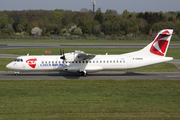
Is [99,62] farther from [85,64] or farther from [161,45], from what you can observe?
[161,45]

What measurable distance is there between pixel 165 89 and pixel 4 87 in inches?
592

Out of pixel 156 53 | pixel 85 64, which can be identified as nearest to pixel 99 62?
pixel 85 64

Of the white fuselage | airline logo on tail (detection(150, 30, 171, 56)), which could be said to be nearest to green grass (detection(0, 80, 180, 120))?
the white fuselage

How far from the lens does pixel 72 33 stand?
122125 millimetres

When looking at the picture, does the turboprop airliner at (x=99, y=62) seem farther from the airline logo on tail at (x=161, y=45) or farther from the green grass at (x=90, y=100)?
the green grass at (x=90, y=100)

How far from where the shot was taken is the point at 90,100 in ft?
58.9

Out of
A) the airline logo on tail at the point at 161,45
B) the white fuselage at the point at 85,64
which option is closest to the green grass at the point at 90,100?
the white fuselage at the point at 85,64

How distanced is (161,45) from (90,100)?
14.8 m

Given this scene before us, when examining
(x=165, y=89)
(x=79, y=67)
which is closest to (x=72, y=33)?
(x=79, y=67)

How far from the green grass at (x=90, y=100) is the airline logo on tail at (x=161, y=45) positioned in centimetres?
523

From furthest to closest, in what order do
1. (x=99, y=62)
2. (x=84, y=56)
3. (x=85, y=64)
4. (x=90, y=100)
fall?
(x=85, y=64) → (x=99, y=62) → (x=84, y=56) → (x=90, y=100)

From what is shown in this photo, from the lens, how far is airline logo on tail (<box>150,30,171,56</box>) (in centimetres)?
2861

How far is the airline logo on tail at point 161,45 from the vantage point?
28609 mm

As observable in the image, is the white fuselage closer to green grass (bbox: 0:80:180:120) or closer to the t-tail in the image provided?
the t-tail
